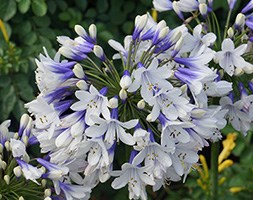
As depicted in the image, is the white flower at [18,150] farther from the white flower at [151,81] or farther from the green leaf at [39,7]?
the green leaf at [39,7]

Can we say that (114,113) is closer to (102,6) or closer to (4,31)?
(4,31)

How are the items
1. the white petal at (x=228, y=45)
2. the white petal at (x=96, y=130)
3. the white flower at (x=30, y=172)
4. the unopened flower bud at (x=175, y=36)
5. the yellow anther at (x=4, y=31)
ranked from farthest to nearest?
the yellow anther at (x=4, y=31) < the white petal at (x=228, y=45) < the unopened flower bud at (x=175, y=36) < the white flower at (x=30, y=172) < the white petal at (x=96, y=130)

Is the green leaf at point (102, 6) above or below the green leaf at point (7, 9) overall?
below

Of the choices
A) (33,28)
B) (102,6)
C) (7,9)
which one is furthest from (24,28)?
(102,6)

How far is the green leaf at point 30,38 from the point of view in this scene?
15.2ft

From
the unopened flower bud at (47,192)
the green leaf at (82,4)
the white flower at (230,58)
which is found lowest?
the green leaf at (82,4)

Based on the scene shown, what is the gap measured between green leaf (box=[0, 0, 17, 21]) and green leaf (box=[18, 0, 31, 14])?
0.08 metres

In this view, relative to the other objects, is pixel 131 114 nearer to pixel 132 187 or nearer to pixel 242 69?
pixel 132 187

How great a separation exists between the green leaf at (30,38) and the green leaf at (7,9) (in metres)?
0.16

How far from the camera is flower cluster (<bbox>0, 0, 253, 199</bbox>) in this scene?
330 centimetres

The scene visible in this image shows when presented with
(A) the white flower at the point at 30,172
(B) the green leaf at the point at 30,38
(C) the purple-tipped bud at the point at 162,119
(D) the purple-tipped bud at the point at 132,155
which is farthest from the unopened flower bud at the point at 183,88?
(B) the green leaf at the point at 30,38

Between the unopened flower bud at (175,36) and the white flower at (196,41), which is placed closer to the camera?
the unopened flower bud at (175,36)

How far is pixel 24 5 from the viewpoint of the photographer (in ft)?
14.9

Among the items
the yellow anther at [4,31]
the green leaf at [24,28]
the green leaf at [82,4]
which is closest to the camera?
the yellow anther at [4,31]
